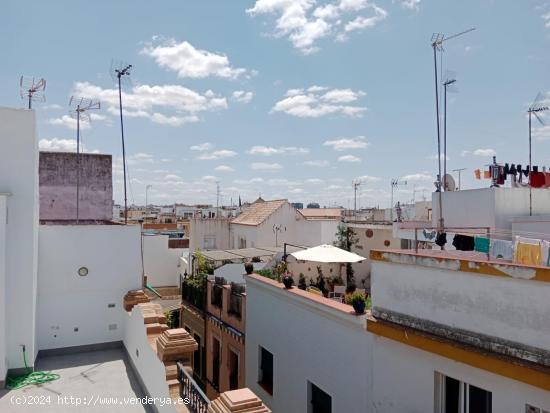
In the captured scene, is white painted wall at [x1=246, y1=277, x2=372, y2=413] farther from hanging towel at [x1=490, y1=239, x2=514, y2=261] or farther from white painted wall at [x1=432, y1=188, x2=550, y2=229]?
white painted wall at [x1=432, y1=188, x2=550, y2=229]

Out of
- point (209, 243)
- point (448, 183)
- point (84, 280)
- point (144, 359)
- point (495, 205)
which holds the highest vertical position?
point (448, 183)

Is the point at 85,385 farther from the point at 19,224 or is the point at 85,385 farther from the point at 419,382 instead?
the point at 419,382

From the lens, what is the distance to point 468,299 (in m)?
5.14

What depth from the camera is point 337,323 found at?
7535 mm

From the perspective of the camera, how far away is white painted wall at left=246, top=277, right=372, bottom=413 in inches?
275

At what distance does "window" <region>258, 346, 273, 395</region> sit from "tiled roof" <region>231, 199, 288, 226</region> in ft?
56.8

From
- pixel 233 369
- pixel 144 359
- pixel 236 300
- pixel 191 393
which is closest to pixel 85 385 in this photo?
pixel 144 359

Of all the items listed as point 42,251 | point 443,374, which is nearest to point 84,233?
point 42,251

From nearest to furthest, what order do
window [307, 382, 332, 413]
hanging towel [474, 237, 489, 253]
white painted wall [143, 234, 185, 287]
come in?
1. hanging towel [474, 237, 489, 253]
2. window [307, 382, 332, 413]
3. white painted wall [143, 234, 185, 287]

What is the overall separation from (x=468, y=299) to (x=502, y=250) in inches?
51.3

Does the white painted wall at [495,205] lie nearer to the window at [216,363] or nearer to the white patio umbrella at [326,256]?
the white patio umbrella at [326,256]

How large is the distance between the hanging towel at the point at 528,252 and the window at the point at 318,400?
174 inches

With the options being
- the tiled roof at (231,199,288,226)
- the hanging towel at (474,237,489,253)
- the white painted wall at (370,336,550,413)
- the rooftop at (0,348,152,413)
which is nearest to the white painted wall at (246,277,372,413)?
the white painted wall at (370,336,550,413)

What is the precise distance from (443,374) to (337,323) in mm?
2332
